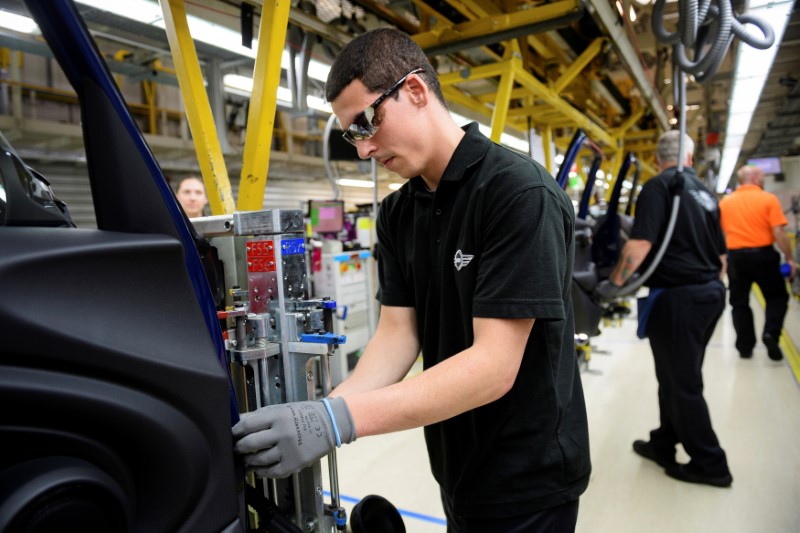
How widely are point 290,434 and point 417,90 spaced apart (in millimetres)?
809

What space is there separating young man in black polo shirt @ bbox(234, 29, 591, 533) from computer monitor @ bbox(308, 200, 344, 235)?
14.0ft

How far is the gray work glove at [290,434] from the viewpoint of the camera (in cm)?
87

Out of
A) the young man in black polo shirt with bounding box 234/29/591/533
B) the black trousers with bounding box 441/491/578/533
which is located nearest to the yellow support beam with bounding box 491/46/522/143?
the young man in black polo shirt with bounding box 234/29/591/533

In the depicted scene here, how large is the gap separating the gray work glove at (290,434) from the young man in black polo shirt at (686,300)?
8.50 ft

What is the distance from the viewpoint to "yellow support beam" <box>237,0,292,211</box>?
1.80 metres

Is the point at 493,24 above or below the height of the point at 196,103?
above

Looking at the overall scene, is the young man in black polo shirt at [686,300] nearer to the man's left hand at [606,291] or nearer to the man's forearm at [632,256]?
the man's forearm at [632,256]

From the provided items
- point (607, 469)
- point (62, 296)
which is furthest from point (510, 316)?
point (607, 469)

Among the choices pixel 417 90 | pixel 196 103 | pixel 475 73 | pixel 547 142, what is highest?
pixel 475 73

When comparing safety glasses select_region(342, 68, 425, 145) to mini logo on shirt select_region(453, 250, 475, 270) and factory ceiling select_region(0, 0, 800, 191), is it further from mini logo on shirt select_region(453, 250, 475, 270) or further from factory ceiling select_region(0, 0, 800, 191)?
factory ceiling select_region(0, 0, 800, 191)

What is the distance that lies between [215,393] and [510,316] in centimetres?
58

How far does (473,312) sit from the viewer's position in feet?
3.61

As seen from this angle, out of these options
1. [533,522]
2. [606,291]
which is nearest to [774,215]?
[606,291]

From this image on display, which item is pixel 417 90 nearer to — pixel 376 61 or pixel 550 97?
pixel 376 61
